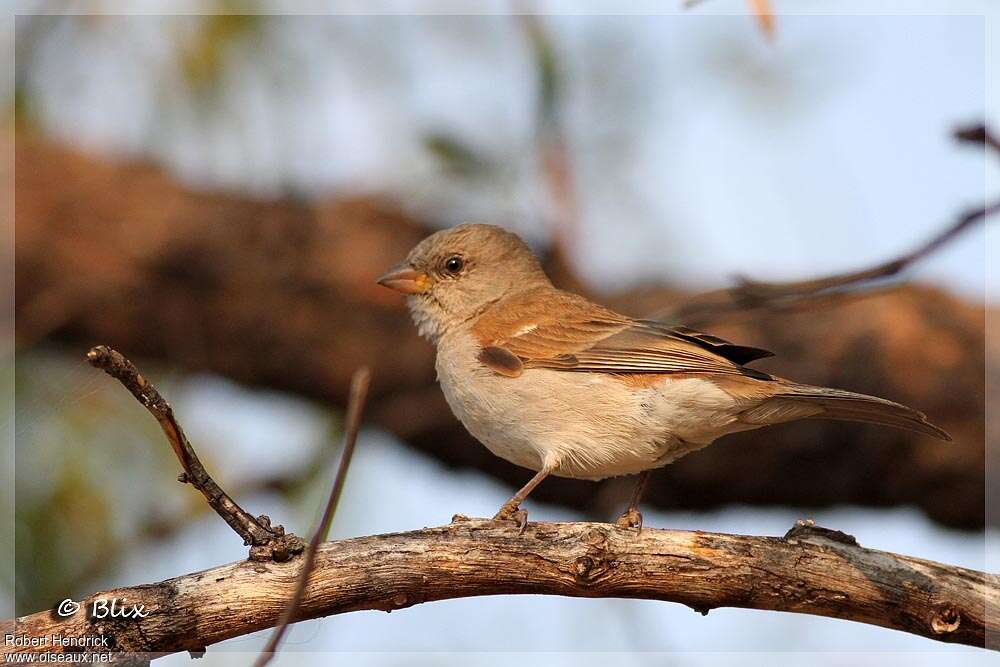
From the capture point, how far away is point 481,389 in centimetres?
452

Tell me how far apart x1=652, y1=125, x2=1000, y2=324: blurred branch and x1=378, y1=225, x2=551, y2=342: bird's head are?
Result: 2.23m

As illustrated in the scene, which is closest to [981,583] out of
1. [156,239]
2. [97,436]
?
[97,436]

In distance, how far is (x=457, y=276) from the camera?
5.39 m

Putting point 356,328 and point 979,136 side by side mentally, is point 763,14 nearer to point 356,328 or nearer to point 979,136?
point 979,136

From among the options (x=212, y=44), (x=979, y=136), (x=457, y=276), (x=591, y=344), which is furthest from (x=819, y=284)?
(x=212, y=44)

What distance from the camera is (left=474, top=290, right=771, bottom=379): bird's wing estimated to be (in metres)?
4.35

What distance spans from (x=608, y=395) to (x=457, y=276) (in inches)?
52.0

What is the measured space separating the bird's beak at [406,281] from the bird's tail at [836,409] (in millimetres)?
1816

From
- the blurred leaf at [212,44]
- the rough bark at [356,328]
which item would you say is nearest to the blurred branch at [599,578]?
the rough bark at [356,328]

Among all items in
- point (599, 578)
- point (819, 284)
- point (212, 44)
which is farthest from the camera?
point (212, 44)

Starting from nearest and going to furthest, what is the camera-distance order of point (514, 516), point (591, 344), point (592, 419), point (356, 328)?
point (514, 516), point (592, 419), point (591, 344), point (356, 328)

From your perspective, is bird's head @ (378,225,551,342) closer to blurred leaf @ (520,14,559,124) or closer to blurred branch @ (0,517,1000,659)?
blurred leaf @ (520,14,559,124)

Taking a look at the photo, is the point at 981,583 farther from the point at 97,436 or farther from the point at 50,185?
the point at 50,185

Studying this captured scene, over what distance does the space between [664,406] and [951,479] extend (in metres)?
3.59
